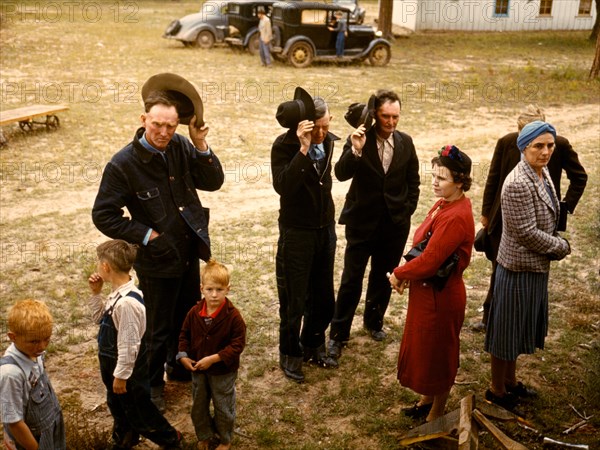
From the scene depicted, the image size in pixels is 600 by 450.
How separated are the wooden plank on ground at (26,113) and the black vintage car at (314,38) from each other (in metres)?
7.09

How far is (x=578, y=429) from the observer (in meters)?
4.12

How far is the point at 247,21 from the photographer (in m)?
18.1

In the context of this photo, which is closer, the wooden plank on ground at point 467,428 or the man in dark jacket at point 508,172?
the wooden plank on ground at point 467,428

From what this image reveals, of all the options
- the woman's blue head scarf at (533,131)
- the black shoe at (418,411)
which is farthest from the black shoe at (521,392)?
the woman's blue head scarf at (533,131)

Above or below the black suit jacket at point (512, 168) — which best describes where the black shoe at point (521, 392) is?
below

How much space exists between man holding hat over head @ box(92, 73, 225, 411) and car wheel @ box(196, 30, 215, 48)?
15312 mm

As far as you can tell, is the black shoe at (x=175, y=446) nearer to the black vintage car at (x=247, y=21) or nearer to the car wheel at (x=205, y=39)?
the black vintage car at (x=247, y=21)

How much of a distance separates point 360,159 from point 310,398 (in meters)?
1.72

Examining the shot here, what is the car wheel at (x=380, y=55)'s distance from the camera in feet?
57.8

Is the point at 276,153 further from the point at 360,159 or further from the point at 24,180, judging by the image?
the point at 24,180

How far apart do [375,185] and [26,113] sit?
7.84m

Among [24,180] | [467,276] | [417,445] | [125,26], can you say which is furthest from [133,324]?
[125,26]

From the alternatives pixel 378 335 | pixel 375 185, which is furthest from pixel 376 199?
pixel 378 335

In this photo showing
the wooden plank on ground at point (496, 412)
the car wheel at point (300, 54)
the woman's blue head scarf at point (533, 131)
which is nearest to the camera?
the woman's blue head scarf at point (533, 131)
